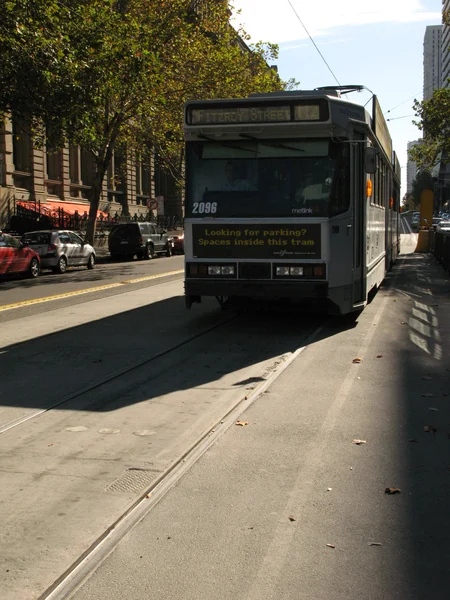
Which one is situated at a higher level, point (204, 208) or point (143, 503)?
point (204, 208)

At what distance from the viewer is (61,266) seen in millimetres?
25812

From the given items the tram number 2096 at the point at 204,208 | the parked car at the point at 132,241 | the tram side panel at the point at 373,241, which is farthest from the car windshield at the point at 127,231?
the tram number 2096 at the point at 204,208

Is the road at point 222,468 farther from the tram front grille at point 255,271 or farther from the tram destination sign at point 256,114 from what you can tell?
the tram destination sign at point 256,114

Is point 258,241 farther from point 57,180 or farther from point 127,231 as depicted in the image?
point 57,180

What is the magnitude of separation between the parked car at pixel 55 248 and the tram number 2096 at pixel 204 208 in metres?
15.5

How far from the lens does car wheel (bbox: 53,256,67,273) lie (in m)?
25.7

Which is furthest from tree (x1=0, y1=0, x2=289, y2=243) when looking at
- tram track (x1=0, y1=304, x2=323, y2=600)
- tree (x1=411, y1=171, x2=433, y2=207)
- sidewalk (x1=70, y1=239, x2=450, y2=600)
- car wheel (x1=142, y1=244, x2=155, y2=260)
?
tree (x1=411, y1=171, x2=433, y2=207)

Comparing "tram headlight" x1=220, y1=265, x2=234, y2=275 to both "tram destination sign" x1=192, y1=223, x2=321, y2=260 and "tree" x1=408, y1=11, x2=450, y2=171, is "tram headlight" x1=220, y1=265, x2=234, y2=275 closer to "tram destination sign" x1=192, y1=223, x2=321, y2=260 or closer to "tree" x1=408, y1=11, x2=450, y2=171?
"tram destination sign" x1=192, y1=223, x2=321, y2=260

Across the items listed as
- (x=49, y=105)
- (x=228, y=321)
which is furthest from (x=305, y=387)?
(x=49, y=105)

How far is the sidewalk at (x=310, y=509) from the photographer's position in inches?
135

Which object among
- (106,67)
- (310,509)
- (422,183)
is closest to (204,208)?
(310,509)

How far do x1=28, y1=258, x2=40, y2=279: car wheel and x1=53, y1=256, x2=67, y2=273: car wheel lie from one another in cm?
179

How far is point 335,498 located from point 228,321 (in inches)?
306

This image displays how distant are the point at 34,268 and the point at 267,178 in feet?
48.2
